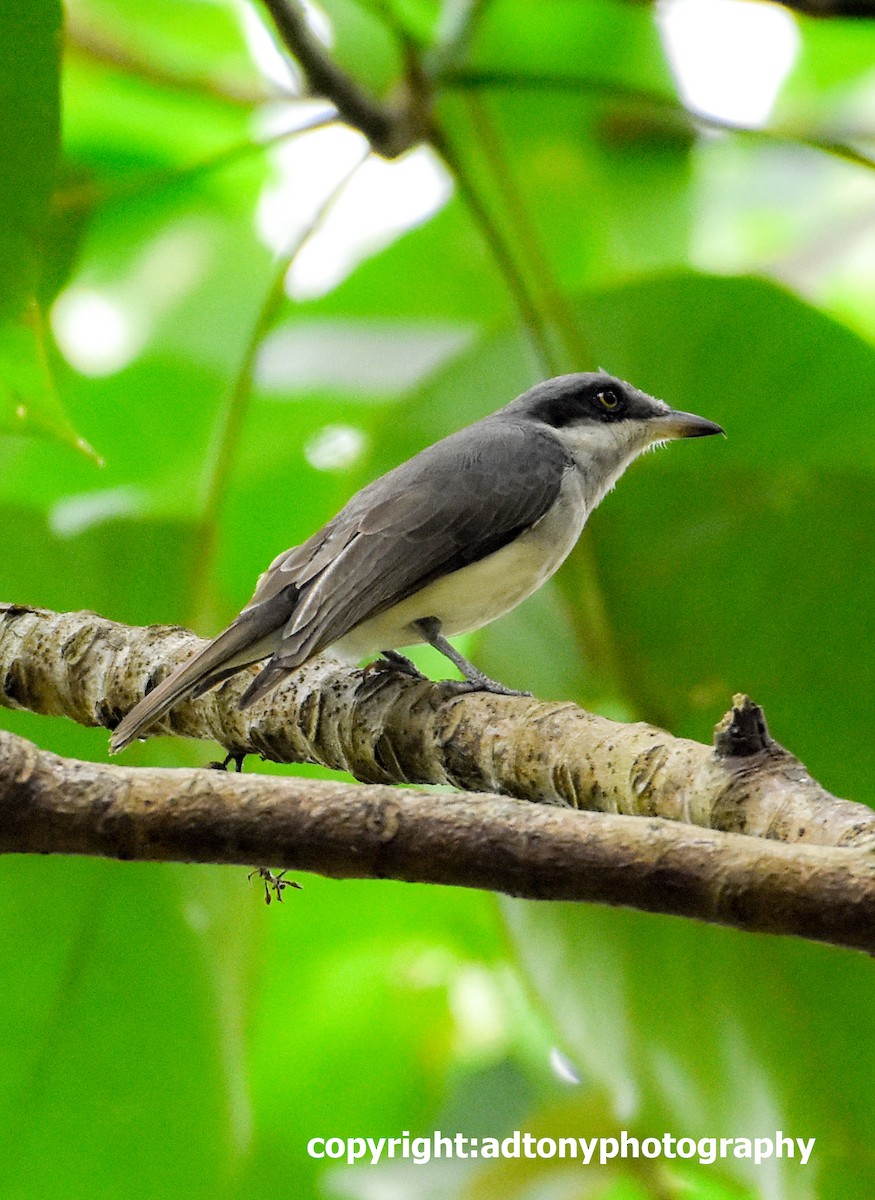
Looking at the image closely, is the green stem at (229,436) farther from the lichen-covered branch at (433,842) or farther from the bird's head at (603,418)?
the lichen-covered branch at (433,842)

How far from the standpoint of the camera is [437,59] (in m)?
3.65

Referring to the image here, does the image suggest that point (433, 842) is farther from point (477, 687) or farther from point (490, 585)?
point (490, 585)

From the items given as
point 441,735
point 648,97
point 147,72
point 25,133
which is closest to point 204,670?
point 441,735

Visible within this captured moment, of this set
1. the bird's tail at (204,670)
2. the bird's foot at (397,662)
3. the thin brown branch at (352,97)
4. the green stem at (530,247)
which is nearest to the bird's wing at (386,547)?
the bird's tail at (204,670)

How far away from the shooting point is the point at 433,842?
5.42 feet

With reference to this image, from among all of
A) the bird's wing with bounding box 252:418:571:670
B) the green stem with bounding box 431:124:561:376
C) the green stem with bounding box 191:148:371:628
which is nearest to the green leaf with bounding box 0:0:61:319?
the green stem with bounding box 191:148:371:628

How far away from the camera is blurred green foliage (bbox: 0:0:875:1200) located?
2.77 meters

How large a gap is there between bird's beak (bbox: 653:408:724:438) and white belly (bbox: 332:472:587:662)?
30cm

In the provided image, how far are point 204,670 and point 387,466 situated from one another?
882mm

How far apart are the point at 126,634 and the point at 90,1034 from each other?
34.2 inches

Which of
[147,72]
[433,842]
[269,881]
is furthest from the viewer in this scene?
[147,72]

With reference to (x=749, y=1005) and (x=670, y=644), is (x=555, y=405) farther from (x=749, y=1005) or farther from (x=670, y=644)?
(x=749, y=1005)

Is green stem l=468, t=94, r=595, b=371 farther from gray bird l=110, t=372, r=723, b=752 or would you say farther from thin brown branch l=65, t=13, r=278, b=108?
thin brown branch l=65, t=13, r=278, b=108

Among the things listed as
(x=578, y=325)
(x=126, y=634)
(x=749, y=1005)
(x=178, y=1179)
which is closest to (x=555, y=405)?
(x=578, y=325)
